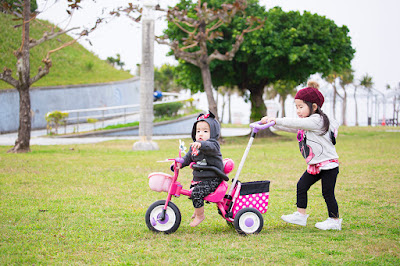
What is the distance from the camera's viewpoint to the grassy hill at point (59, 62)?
28047mm

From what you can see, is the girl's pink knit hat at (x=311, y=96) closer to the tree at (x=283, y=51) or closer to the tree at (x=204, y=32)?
the tree at (x=204, y=32)

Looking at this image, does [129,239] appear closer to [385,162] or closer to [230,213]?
[230,213]

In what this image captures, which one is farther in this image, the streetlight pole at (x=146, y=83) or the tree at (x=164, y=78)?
the tree at (x=164, y=78)

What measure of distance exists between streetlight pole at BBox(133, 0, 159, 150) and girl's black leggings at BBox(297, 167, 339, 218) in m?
10.5

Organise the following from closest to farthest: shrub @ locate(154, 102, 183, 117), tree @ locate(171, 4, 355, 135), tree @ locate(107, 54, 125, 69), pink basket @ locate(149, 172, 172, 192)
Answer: pink basket @ locate(149, 172, 172, 192) → tree @ locate(171, 4, 355, 135) → shrub @ locate(154, 102, 183, 117) → tree @ locate(107, 54, 125, 69)

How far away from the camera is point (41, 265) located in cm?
347

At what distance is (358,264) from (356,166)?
23.1ft

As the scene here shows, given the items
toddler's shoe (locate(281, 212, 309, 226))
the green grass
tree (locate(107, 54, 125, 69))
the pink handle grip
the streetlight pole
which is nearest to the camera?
the green grass

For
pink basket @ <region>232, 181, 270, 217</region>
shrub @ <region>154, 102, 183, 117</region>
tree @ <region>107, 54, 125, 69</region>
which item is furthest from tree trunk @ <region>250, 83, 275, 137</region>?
tree @ <region>107, 54, 125, 69</region>

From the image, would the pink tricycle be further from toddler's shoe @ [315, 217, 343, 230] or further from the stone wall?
the stone wall

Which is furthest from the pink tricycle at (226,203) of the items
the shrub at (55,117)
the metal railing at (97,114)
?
the metal railing at (97,114)

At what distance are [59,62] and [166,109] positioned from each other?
33.1 feet

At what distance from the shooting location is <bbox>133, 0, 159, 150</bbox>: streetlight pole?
15.0 metres

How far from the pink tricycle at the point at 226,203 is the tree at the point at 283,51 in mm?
14656
